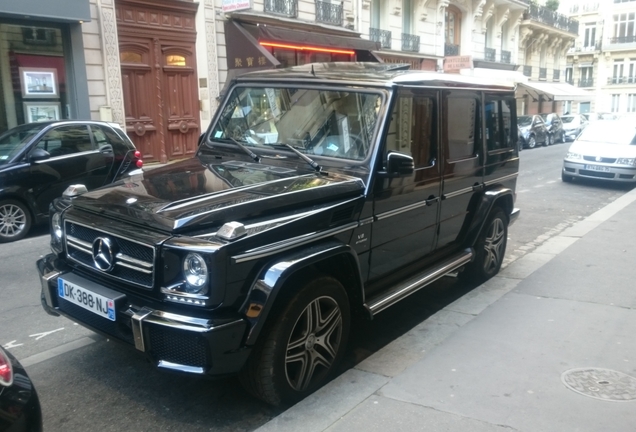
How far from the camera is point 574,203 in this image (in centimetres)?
1270

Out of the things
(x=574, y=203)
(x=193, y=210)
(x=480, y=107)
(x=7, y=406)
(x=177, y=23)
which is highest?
(x=177, y=23)

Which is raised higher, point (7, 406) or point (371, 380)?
point (7, 406)

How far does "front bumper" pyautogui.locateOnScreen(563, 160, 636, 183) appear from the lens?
1427 cm

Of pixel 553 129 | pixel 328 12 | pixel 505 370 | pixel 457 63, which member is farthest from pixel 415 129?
pixel 553 129

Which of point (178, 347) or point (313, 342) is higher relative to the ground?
point (178, 347)

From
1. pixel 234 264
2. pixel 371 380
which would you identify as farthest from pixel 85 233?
pixel 371 380

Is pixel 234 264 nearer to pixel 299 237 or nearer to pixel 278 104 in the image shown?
pixel 299 237

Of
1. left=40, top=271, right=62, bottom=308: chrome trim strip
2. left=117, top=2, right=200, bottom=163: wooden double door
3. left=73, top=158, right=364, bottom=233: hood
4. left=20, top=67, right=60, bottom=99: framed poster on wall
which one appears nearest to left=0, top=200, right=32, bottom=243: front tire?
left=73, top=158, right=364, bottom=233: hood

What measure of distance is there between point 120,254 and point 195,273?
575 mm

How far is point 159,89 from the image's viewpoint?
16.1 m

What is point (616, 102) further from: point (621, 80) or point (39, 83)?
point (39, 83)

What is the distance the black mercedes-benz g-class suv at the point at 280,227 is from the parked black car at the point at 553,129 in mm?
26652

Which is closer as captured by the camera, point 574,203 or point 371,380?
point 371,380

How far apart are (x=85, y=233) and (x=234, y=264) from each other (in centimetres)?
116
